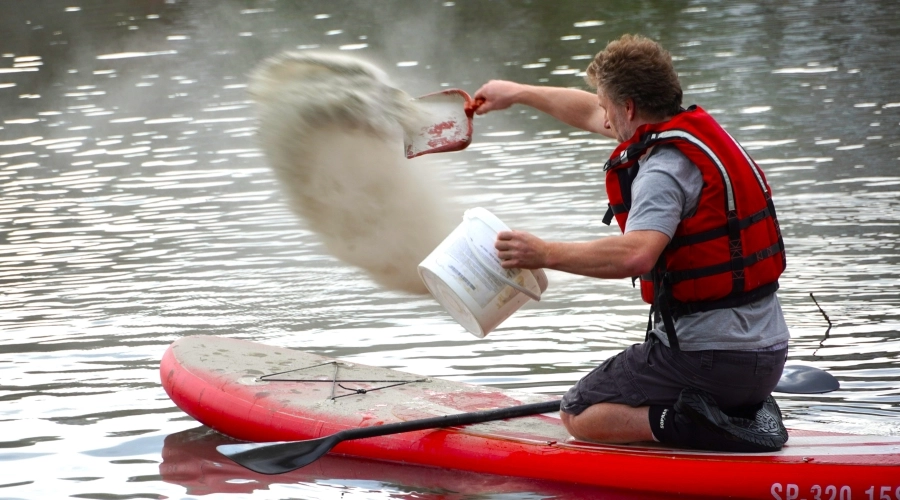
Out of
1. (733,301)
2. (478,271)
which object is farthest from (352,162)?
(733,301)

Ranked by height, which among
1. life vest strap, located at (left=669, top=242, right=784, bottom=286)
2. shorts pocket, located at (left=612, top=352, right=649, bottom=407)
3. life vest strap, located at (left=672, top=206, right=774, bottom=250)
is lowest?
shorts pocket, located at (left=612, top=352, right=649, bottom=407)

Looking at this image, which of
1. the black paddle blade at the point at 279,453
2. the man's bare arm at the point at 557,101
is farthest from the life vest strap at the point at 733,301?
the black paddle blade at the point at 279,453

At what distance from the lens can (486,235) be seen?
4016 millimetres

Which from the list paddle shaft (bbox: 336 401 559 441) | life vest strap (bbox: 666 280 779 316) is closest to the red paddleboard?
paddle shaft (bbox: 336 401 559 441)

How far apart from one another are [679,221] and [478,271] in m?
0.75

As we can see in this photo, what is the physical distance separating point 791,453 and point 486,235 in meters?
1.20

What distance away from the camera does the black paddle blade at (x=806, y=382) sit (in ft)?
14.8

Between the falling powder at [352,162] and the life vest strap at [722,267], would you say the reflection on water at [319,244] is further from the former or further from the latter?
the life vest strap at [722,267]

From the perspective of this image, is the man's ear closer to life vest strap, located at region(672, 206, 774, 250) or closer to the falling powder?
life vest strap, located at region(672, 206, 774, 250)

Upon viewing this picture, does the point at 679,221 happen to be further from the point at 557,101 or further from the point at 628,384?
the point at 557,101

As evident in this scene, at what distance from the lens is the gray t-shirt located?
3.53 meters

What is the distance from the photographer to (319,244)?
8.34m

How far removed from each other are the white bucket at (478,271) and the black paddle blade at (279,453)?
2.50ft

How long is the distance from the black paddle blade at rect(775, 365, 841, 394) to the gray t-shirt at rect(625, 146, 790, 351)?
73cm
